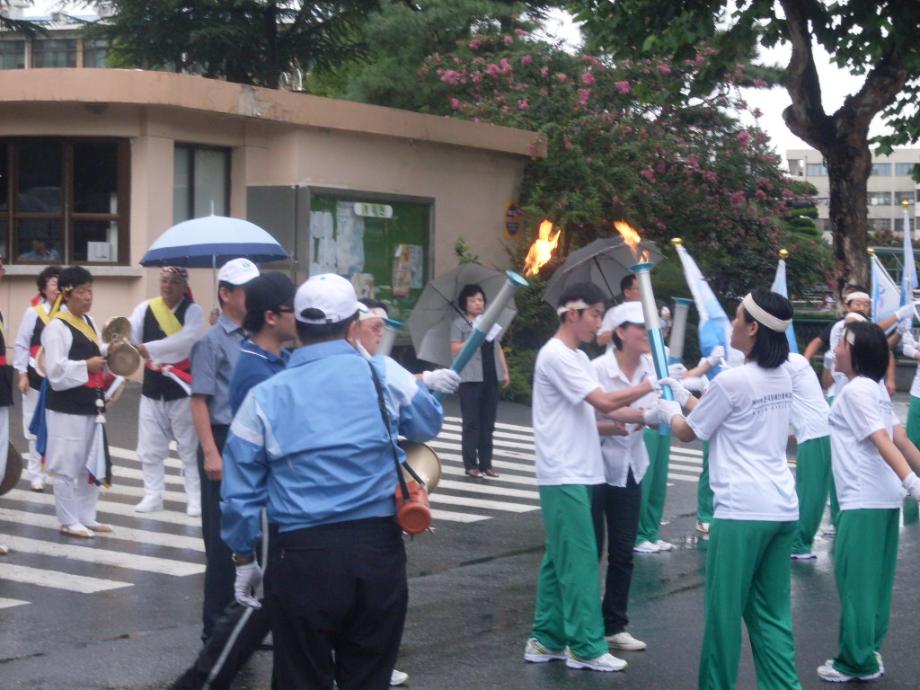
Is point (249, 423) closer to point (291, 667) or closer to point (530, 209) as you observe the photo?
point (291, 667)

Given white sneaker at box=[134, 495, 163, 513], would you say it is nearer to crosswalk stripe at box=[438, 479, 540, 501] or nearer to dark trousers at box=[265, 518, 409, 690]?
crosswalk stripe at box=[438, 479, 540, 501]

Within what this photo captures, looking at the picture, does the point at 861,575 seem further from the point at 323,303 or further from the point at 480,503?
the point at 480,503

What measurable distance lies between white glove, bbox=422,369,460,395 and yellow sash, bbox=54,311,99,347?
16.0 feet

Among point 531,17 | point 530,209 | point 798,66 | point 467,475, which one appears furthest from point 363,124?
point 531,17

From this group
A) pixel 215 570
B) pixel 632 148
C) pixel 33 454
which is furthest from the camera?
pixel 632 148

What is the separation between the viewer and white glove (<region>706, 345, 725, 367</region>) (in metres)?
6.41

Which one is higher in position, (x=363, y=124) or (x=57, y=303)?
(x=363, y=124)

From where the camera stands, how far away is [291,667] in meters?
4.64

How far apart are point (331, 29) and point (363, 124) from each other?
992 centimetres

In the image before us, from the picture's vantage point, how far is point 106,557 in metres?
9.61

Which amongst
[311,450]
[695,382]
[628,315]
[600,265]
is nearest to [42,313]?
[600,265]

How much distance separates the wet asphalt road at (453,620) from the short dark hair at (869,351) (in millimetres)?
1523

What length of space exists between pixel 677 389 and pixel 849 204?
15.3 metres

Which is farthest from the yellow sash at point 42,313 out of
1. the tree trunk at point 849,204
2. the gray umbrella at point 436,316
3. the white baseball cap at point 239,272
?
the tree trunk at point 849,204
